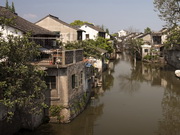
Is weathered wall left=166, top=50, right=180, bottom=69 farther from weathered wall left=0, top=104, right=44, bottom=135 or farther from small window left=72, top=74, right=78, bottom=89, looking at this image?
weathered wall left=0, top=104, right=44, bottom=135

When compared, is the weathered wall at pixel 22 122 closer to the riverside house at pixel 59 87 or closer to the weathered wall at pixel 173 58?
the riverside house at pixel 59 87

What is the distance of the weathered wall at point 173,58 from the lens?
1694 inches

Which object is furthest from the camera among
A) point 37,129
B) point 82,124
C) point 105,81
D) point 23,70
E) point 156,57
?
point 156,57

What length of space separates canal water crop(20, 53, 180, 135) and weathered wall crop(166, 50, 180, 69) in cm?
1482

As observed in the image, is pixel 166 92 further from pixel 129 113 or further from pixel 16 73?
pixel 16 73

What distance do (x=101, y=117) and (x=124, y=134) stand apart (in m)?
3.41

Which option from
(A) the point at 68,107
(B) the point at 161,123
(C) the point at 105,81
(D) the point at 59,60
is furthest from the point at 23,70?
(C) the point at 105,81

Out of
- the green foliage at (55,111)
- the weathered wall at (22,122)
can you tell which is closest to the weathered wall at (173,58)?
the green foliage at (55,111)

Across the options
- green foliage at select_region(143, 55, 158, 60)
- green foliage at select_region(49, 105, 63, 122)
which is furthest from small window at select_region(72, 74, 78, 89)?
green foliage at select_region(143, 55, 158, 60)

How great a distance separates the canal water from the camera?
14812mm

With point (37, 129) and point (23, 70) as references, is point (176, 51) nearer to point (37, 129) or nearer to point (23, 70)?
point (37, 129)

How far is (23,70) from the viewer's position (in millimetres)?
9367

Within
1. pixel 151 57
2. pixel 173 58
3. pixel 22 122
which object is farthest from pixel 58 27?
pixel 22 122

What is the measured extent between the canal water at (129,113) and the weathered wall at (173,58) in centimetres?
1482
